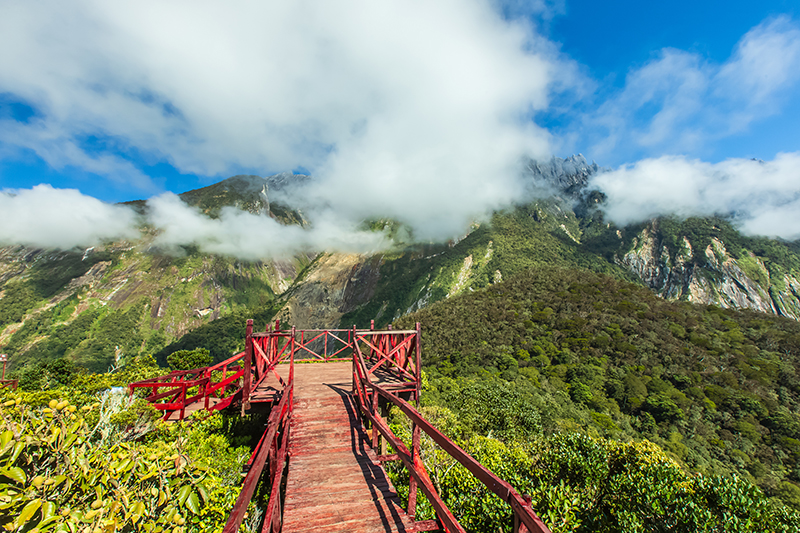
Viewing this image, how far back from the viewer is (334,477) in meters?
4.60

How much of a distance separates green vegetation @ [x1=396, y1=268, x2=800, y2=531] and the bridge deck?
468 cm

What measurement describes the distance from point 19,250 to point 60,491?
26420 centimetres

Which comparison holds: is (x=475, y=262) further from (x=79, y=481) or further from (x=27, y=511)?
(x=27, y=511)

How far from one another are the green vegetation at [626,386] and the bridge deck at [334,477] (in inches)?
184

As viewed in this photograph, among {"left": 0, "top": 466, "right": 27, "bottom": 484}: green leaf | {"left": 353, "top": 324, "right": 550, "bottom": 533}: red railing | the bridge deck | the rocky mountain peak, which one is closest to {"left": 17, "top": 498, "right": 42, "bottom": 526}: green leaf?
{"left": 0, "top": 466, "right": 27, "bottom": 484}: green leaf

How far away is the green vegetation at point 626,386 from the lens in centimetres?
1115

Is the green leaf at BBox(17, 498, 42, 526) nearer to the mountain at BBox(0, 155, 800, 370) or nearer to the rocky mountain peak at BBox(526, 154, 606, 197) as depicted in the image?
the mountain at BBox(0, 155, 800, 370)

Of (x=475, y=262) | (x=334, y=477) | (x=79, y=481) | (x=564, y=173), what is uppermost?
(x=564, y=173)

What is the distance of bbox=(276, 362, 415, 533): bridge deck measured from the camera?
147 inches

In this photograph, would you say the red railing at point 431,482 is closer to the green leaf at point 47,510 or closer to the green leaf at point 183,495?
the green leaf at point 183,495

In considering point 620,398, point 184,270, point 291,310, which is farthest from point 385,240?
point 620,398

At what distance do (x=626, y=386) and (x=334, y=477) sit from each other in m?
51.3

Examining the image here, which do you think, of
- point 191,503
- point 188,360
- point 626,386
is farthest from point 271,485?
point 626,386

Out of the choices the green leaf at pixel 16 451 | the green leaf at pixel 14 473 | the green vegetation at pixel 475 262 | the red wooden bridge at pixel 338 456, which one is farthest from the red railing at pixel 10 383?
the green vegetation at pixel 475 262
